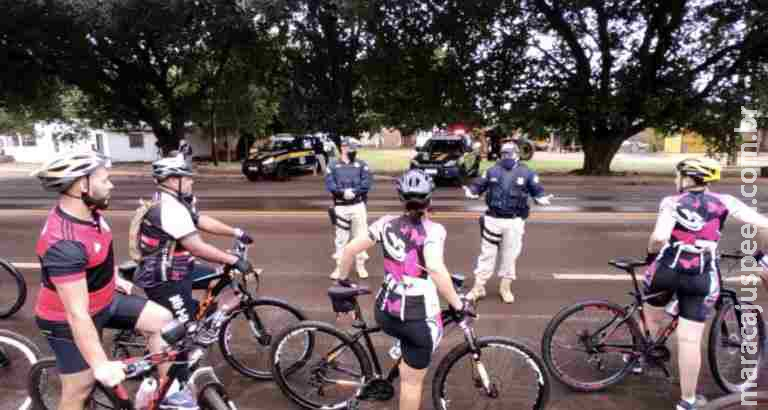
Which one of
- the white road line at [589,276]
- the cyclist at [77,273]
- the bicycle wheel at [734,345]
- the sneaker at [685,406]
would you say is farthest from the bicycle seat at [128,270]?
the white road line at [589,276]

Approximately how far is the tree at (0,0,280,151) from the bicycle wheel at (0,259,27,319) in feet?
55.1

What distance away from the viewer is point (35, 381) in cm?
370

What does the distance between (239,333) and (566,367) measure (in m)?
2.95

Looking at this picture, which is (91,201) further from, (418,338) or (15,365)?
(15,365)

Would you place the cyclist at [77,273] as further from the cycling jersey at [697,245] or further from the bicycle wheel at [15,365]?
the cycling jersey at [697,245]

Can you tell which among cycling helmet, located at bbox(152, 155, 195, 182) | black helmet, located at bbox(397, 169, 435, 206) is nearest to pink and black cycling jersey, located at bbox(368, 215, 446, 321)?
black helmet, located at bbox(397, 169, 435, 206)

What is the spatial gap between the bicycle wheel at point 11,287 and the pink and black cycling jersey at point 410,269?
521 centimetres

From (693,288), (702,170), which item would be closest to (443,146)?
(702,170)

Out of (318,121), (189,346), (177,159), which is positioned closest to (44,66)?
(318,121)

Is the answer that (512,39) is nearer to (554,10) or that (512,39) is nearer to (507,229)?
(554,10)

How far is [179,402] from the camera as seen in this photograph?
3.17 metres

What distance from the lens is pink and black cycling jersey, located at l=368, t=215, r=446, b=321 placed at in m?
3.32

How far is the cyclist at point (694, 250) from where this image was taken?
385 centimetres

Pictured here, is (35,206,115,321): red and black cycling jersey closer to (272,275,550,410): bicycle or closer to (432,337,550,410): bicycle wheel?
(272,275,550,410): bicycle
